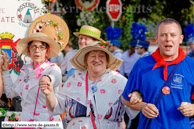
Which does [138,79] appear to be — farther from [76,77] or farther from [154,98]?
[76,77]

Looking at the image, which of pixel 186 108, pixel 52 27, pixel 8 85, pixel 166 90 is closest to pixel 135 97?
pixel 166 90

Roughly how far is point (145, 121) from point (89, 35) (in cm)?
338

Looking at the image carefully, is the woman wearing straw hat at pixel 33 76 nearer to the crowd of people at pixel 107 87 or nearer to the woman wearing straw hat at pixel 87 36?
the crowd of people at pixel 107 87

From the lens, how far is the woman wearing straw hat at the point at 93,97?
3779mm

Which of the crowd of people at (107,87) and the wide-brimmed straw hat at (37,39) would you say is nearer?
the crowd of people at (107,87)

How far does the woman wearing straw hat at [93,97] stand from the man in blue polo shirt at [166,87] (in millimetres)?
559

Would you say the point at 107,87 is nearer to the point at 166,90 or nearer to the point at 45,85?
the point at 45,85

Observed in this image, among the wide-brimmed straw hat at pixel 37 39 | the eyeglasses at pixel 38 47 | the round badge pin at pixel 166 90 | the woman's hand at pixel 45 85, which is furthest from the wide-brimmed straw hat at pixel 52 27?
the round badge pin at pixel 166 90

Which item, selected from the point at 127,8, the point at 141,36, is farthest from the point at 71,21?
the point at 141,36

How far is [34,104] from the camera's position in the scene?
416cm

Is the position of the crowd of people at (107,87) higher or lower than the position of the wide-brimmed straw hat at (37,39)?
lower

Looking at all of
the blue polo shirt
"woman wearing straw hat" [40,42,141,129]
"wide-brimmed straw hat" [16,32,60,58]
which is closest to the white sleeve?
"wide-brimmed straw hat" [16,32,60,58]

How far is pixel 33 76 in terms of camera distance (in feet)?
13.9

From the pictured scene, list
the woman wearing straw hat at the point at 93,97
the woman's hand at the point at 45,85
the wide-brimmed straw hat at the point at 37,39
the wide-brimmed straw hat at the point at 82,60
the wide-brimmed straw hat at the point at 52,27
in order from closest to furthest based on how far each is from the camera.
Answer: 1. the woman's hand at the point at 45,85
2. the woman wearing straw hat at the point at 93,97
3. the wide-brimmed straw hat at the point at 82,60
4. the wide-brimmed straw hat at the point at 37,39
5. the wide-brimmed straw hat at the point at 52,27
